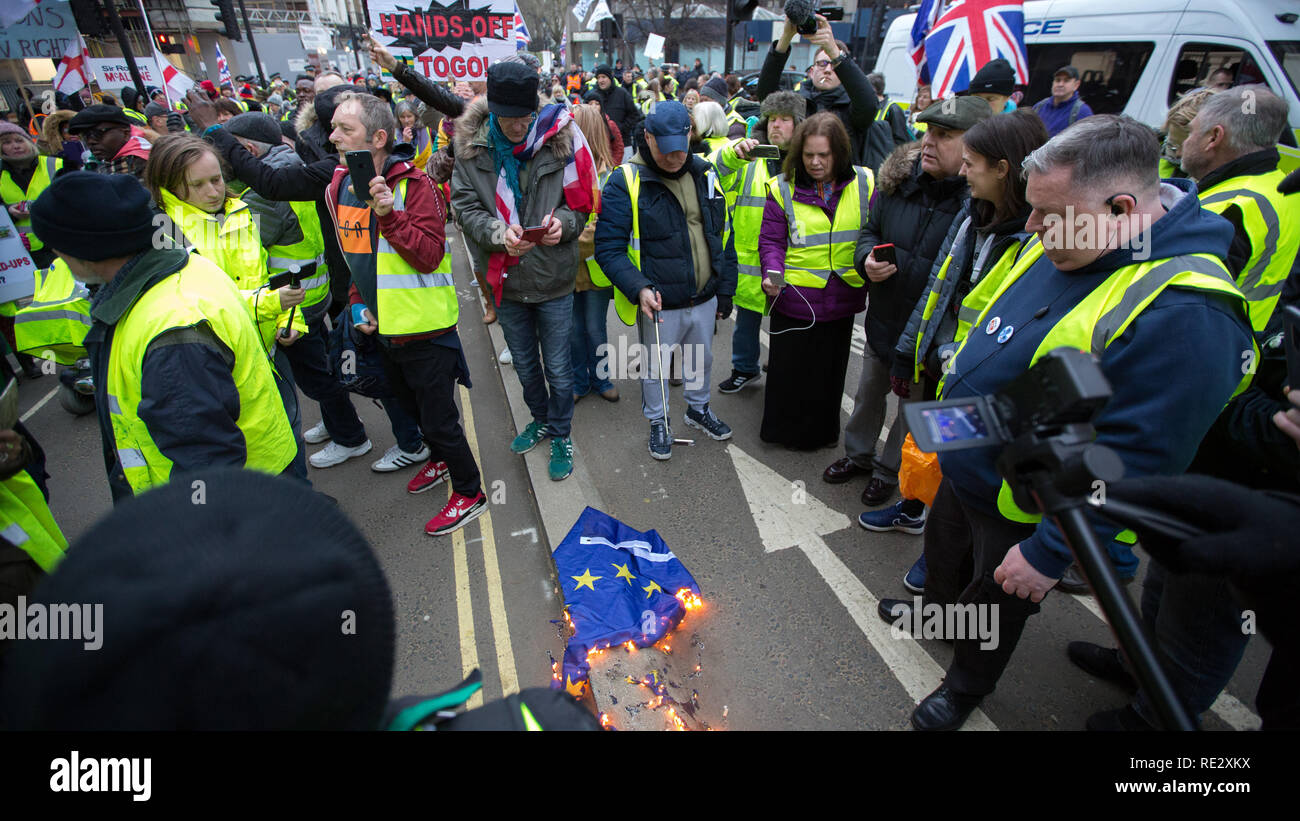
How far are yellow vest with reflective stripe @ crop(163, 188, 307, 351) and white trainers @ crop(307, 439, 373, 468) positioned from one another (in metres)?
1.50

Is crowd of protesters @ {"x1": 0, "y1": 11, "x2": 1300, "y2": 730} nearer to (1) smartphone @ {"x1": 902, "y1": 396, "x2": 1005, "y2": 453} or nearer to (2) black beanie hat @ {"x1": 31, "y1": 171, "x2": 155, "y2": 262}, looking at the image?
(2) black beanie hat @ {"x1": 31, "y1": 171, "x2": 155, "y2": 262}

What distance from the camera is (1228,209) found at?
106 inches

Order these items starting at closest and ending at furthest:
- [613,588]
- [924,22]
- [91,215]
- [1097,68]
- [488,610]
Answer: [91,215]
[613,588]
[488,610]
[924,22]
[1097,68]

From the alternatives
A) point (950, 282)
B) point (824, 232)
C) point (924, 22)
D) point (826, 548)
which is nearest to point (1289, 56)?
point (924, 22)

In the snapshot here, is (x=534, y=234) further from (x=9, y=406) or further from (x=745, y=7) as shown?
(x=745, y=7)

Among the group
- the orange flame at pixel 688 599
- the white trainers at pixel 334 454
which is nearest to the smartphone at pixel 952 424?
the orange flame at pixel 688 599

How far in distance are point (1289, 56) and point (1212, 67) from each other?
0.63 meters

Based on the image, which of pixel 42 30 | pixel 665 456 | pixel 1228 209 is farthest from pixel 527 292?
pixel 42 30

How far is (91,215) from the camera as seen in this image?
1.91 m

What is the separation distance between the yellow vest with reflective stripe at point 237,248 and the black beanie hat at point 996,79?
4.87m

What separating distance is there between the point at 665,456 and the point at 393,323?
198cm

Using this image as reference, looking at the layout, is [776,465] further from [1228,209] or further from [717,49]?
[717,49]

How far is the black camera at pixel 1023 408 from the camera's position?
0.99m

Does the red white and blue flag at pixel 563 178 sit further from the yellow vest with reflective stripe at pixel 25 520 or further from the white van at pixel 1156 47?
the white van at pixel 1156 47
